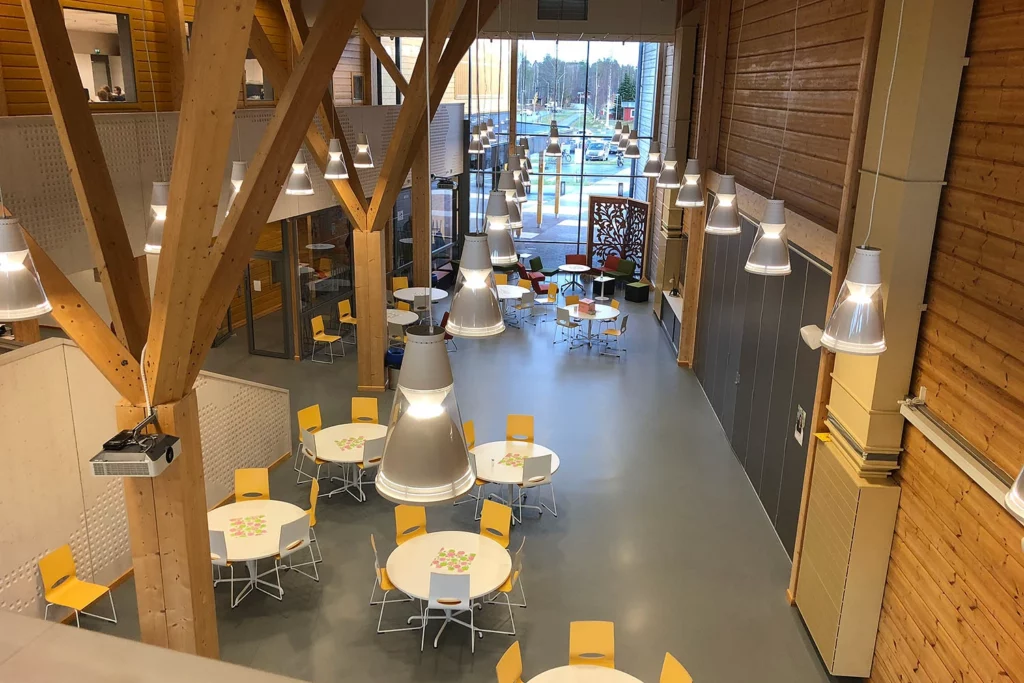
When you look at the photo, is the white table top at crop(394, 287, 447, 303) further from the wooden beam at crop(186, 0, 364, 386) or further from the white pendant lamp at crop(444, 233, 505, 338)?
the white pendant lamp at crop(444, 233, 505, 338)

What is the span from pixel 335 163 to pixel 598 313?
5874mm

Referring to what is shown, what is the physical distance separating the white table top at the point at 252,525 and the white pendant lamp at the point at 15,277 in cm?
293

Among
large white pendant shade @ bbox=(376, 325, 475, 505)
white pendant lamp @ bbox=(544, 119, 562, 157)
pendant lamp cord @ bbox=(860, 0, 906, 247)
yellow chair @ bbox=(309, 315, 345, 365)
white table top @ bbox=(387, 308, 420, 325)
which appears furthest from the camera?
white pendant lamp @ bbox=(544, 119, 562, 157)

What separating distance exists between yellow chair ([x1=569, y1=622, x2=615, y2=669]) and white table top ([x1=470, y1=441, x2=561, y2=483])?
2.42 m

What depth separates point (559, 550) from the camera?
7.42 meters

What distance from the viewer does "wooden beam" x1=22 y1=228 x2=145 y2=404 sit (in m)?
4.76

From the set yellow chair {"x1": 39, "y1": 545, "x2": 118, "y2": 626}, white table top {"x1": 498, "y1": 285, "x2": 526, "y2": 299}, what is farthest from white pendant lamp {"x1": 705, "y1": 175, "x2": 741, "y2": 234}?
white table top {"x1": 498, "y1": 285, "x2": 526, "y2": 299}

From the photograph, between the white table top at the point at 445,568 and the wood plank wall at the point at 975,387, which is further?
the white table top at the point at 445,568

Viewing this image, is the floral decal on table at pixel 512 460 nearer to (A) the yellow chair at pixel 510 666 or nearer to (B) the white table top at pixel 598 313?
(A) the yellow chair at pixel 510 666

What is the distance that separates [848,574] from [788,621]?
47.0 inches

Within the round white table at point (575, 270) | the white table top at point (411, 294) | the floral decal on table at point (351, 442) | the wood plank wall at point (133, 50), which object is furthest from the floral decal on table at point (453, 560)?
the round white table at point (575, 270)

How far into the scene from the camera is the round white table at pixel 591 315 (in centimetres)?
1345

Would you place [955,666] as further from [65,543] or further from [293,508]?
[65,543]

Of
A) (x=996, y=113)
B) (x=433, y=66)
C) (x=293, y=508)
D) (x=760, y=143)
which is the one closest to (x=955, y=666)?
(x=996, y=113)
